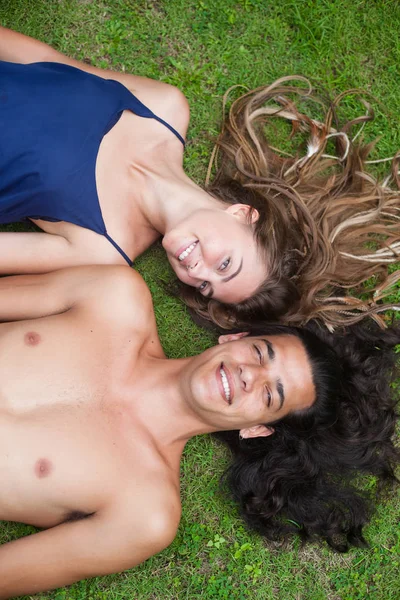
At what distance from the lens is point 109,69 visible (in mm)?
5094

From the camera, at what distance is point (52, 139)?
404 cm

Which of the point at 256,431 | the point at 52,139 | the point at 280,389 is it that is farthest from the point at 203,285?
the point at 52,139

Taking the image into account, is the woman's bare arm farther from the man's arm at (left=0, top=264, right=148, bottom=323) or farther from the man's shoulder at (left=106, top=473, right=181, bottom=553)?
the man's shoulder at (left=106, top=473, right=181, bottom=553)

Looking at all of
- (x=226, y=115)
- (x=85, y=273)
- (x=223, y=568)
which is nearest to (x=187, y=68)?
(x=226, y=115)

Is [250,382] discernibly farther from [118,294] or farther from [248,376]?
[118,294]

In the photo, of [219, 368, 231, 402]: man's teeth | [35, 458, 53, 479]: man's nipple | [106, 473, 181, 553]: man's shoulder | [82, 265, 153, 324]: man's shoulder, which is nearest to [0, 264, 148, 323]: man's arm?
[82, 265, 153, 324]: man's shoulder

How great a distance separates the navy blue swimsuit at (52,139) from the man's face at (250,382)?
1333mm

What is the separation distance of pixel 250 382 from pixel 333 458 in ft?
4.76

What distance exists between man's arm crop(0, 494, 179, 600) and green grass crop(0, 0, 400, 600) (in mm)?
742

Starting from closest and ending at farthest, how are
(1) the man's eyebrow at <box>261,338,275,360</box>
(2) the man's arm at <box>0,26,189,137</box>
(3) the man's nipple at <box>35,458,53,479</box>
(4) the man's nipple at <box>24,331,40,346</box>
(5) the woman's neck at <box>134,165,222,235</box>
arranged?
1. (3) the man's nipple at <box>35,458,53,479</box>
2. (4) the man's nipple at <box>24,331,40,346</box>
3. (1) the man's eyebrow at <box>261,338,275,360</box>
4. (5) the woman's neck at <box>134,165,222,235</box>
5. (2) the man's arm at <box>0,26,189,137</box>

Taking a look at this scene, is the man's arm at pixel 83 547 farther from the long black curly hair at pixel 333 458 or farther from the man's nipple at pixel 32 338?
the man's nipple at pixel 32 338

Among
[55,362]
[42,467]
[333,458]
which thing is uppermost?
[55,362]

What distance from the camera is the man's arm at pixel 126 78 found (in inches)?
175

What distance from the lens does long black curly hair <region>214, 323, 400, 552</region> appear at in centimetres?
466
